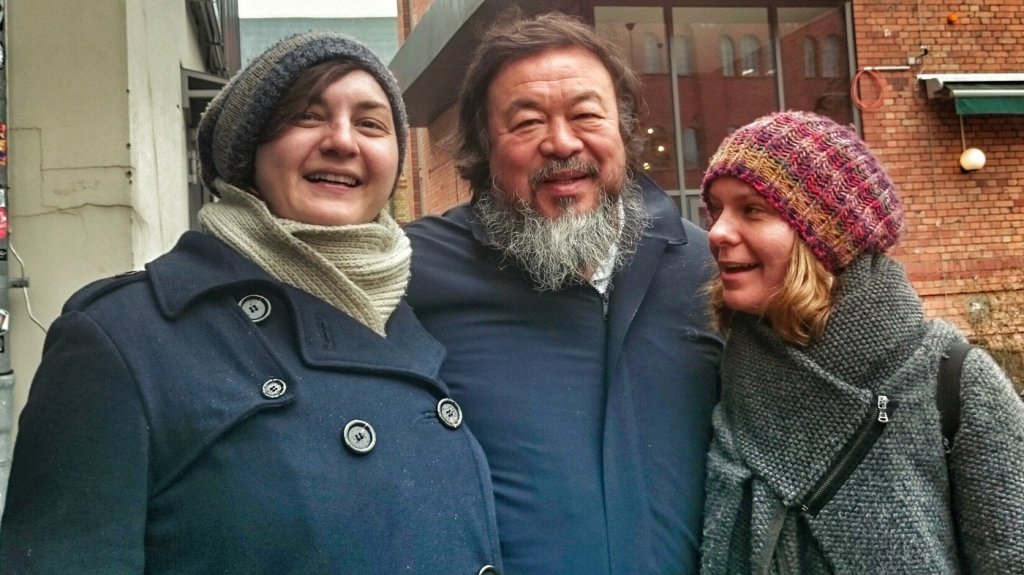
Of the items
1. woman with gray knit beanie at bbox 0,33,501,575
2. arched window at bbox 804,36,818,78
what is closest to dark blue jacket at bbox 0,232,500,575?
woman with gray knit beanie at bbox 0,33,501,575

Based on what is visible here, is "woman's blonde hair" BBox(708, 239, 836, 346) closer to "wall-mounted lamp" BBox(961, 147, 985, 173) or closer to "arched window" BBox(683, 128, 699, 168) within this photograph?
"arched window" BBox(683, 128, 699, 168)

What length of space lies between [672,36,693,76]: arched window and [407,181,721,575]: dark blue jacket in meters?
8.02

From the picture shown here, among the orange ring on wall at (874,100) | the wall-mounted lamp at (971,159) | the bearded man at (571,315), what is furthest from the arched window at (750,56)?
the bearded man at (571,315)

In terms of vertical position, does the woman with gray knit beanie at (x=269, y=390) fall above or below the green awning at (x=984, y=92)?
below

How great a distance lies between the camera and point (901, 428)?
1724 mm

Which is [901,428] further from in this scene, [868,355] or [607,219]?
[607,219]

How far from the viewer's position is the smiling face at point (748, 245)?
191cm

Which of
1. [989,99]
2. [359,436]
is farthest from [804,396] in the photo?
[989,99]

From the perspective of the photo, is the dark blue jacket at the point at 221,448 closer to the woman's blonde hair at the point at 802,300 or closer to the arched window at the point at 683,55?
the woman's blonde hair at the point at 802,300

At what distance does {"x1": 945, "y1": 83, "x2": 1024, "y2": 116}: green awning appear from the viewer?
904cm

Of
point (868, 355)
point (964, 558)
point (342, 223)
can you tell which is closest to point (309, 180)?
Answer: point (342, 223)

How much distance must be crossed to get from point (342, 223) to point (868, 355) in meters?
1.20

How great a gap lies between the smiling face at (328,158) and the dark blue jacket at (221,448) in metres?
0.20

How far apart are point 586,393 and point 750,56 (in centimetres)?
894
